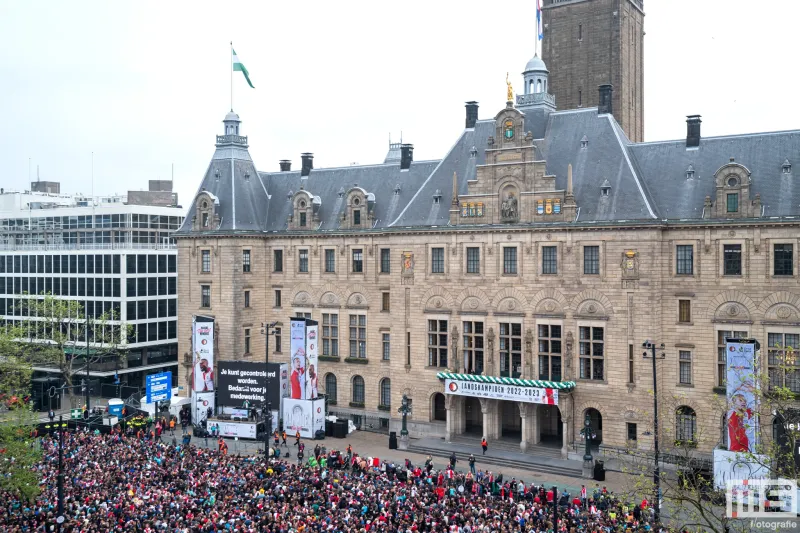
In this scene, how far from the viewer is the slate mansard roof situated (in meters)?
52.8

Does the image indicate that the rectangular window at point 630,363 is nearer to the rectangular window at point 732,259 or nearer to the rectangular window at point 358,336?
the rectangular window at point 732,259

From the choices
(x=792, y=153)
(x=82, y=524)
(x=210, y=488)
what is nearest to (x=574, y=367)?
(x=792, y=153)

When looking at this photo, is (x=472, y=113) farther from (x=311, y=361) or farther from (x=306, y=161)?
(x=311, y=361)

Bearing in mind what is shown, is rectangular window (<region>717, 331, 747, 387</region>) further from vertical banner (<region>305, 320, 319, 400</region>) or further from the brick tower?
vertical banner (<region>305, 320, 319, 400</region>)

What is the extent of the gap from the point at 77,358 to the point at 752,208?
207 ft

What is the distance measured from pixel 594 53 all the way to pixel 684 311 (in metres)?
29.2

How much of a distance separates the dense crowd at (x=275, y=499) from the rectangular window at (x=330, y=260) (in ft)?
68.0

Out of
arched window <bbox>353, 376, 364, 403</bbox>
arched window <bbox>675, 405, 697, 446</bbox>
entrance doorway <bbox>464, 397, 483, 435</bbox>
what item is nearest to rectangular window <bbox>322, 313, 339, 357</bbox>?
arched window <bbox>353, 376, 364, 403</bbox>

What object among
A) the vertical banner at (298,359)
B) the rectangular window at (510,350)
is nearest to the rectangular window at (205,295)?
the vertical banner at (298,359)

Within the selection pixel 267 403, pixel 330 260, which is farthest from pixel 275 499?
pixel 330 260

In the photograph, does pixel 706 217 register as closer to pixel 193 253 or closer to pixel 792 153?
pixel 792 153

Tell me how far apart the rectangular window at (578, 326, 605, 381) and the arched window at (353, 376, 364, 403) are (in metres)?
19.2

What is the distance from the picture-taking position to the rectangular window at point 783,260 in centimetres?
4953

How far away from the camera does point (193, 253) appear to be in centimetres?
7106
